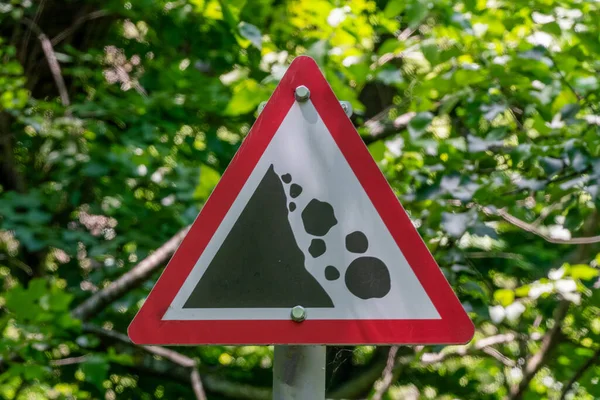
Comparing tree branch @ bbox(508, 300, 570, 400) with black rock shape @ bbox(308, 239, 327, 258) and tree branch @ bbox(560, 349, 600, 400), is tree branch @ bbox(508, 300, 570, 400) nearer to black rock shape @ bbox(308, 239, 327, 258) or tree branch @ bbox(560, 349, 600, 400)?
tree branch @ bbox(560, 349, 600, 400)

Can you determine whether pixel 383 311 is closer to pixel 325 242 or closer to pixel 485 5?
pixel 325 242

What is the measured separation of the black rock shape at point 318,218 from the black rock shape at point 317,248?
0.01 meters

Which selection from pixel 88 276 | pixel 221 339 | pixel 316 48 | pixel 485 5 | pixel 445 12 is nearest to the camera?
pixel 221 339

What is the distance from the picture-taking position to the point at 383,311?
1439mm

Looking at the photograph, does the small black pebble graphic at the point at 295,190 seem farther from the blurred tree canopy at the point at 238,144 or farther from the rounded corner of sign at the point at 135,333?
the blurred tree canopy at the point at 238,144

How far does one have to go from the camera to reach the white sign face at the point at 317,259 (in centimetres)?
144

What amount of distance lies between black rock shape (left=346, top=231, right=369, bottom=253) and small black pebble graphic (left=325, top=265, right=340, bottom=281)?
48 mm

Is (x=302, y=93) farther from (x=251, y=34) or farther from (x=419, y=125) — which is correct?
(x=251, y=34)

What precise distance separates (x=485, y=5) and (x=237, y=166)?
2061mm

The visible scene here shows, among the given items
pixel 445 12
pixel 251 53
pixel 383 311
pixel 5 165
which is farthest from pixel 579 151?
pixel 5 165

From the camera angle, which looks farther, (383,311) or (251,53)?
(251,53)

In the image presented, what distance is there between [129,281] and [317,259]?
2.21m

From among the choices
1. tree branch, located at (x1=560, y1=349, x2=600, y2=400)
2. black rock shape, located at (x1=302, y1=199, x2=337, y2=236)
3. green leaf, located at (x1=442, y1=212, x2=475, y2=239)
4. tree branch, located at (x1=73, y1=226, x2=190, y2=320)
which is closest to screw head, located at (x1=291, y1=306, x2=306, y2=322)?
black rock shape, located at (x1=302, y1=199, x2=337, y2=236)

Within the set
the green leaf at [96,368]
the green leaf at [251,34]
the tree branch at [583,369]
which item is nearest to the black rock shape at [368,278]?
the green leaf at [251,34]
